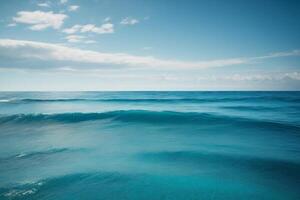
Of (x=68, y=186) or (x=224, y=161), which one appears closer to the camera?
(x=68, y=186)

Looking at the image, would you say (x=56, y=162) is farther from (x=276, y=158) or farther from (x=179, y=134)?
(x=276, y=158)

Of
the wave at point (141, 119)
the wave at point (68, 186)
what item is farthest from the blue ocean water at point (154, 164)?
the wave at point (141, 119)

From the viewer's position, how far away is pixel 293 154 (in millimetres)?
7586

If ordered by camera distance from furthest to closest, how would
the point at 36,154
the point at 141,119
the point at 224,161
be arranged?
the point at 141,119 < the point at 36,154 < the point at 224,161

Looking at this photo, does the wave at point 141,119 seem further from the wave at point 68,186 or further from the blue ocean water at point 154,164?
the wave at point 68,186

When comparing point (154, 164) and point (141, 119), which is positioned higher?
point (141, 119)

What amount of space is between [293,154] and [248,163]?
2.34m

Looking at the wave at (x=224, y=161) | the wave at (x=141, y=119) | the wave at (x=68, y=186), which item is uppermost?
the wave at (x=141, y=119)

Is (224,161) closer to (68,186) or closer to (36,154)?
(68,186)

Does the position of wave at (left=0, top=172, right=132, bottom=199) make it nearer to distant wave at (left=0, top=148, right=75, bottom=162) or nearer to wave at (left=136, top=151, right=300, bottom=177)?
wave at (left=136, top=151, right=300, bottom=177)

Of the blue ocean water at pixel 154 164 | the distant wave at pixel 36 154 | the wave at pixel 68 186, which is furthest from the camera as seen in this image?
the distant wave at pixel 36 154

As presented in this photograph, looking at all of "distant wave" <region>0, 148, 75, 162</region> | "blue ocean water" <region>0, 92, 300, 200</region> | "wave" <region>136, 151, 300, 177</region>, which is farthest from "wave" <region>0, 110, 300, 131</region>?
"distant wave" <region>0, 148, 75, 162</region>

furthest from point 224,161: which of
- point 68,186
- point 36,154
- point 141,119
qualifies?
point 141,119

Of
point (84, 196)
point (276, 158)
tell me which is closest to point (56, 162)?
point (84, 196)
